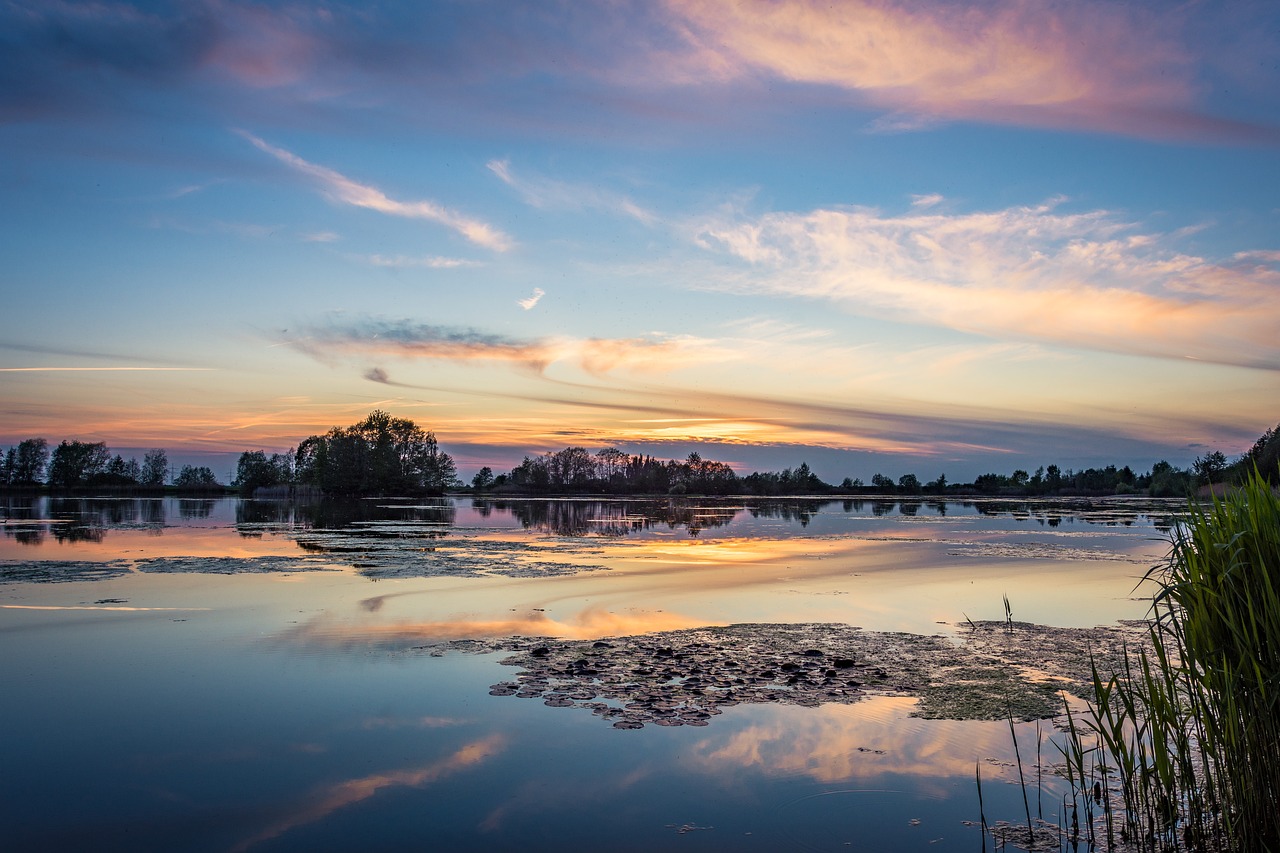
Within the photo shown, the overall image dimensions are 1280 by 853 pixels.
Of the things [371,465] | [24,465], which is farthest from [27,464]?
[371,465]

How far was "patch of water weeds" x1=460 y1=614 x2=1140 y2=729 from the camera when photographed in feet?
33.1

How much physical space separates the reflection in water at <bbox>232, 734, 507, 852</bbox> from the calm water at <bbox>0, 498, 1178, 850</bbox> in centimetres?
3

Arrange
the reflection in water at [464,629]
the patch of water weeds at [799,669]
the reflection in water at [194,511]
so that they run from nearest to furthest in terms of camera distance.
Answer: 1. the patch of water weeds at [799,669]
2. the reflection in water at [464,629]
3. the reflection in water at [194,511]

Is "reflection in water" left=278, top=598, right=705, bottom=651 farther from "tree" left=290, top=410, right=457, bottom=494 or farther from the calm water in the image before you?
"tree" left=290, top=410, right=457, bottom=494

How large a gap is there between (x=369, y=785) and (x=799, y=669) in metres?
6.35

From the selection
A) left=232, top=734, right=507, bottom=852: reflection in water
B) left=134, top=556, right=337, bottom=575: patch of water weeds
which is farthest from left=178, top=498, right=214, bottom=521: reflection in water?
left=232, top=734, right=507, bottom=852: reflection in water

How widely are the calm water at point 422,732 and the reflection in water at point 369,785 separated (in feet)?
0.08

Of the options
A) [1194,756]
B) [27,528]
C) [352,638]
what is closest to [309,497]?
[27,528]

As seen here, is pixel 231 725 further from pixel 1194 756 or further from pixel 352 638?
pixel 1194 756

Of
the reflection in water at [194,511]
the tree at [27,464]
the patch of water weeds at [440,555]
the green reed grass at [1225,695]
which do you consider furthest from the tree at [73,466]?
the green reed grass at [1225,695]

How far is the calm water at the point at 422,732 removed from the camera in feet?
22.5

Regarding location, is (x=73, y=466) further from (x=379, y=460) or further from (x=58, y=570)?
(x=58, y=570)

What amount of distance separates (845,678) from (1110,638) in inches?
239

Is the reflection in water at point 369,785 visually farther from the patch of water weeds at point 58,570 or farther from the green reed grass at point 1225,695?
the patch of water weeds at point 58,570
